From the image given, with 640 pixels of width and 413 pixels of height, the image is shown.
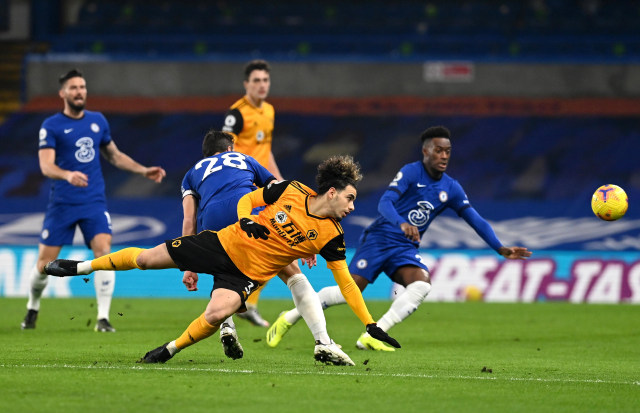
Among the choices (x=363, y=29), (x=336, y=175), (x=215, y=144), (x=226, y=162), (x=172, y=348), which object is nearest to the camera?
(x=336, y=175)

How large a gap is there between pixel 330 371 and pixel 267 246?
96 cm

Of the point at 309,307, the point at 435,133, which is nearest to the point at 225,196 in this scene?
the point at 309,307

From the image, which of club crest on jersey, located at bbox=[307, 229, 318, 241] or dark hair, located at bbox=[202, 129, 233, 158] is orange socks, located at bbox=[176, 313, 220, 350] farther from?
dark hair, located at bbox=[202, 129, 233, 158]

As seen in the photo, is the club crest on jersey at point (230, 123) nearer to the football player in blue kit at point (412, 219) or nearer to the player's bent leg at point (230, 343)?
the football player in blue kit at point (412, 219)

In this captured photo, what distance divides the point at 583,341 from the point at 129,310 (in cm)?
626

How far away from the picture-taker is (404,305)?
9180 mm

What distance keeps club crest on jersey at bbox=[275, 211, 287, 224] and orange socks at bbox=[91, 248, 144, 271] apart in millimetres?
1022

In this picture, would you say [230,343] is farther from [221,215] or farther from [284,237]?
[221,215]

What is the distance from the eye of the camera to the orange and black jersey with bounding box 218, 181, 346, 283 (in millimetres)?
7000

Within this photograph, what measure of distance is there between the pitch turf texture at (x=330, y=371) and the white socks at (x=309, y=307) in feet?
0.88

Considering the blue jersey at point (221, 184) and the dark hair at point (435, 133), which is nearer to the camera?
the blue jersey at point (221, 184)

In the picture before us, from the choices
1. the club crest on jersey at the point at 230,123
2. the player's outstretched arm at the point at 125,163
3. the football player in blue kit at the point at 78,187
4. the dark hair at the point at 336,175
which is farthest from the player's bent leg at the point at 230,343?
the club crest on jersey at the point at 230,123

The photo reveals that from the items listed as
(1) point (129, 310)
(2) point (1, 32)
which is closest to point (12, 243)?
(1) point (129, 310)

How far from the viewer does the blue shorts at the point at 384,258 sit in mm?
9531
